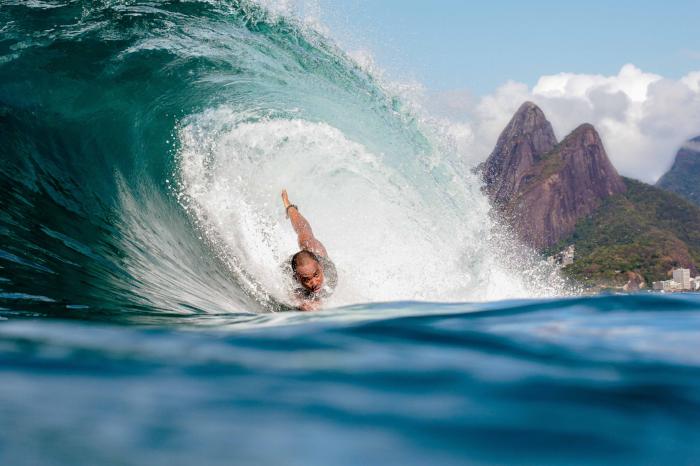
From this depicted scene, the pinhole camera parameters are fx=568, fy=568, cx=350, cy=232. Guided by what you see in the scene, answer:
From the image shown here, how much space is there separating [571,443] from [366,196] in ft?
30.9

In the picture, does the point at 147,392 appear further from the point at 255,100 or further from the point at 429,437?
the point at 255,100

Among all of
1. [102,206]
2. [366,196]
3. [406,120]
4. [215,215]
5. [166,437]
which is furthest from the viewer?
[406,120]

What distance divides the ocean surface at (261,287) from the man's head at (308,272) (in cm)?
35

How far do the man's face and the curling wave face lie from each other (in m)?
0.70

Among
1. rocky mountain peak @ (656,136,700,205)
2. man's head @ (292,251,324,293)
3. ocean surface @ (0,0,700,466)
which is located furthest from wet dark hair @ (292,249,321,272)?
rocky mountain peak @ (656,136,700,205)

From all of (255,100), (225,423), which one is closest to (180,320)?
(225,423)

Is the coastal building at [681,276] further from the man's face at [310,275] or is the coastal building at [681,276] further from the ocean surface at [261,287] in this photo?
the man's face at [310,275]

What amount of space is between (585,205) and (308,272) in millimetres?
109249

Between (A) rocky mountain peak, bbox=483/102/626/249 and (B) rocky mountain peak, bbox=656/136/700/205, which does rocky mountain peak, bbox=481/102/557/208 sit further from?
(B) rocky mountain peak, bbox=656/136/700/205

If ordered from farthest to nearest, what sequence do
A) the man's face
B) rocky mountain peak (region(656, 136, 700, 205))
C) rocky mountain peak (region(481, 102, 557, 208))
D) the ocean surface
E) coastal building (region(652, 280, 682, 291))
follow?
rocky mountain peak (region(656, 136, 700, 205))
rocky mountain peak (region(481, 102, 557, 208))
coastal building (region(652, 280, 682, 291))
the man's face
the ocean surface

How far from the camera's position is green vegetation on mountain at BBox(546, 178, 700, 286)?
156 feet

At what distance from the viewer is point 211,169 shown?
28.8 feet

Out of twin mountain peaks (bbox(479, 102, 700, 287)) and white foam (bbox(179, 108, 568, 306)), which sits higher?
twin mountain peaks (bbox(479, 102, 700, 287))

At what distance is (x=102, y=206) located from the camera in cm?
570
